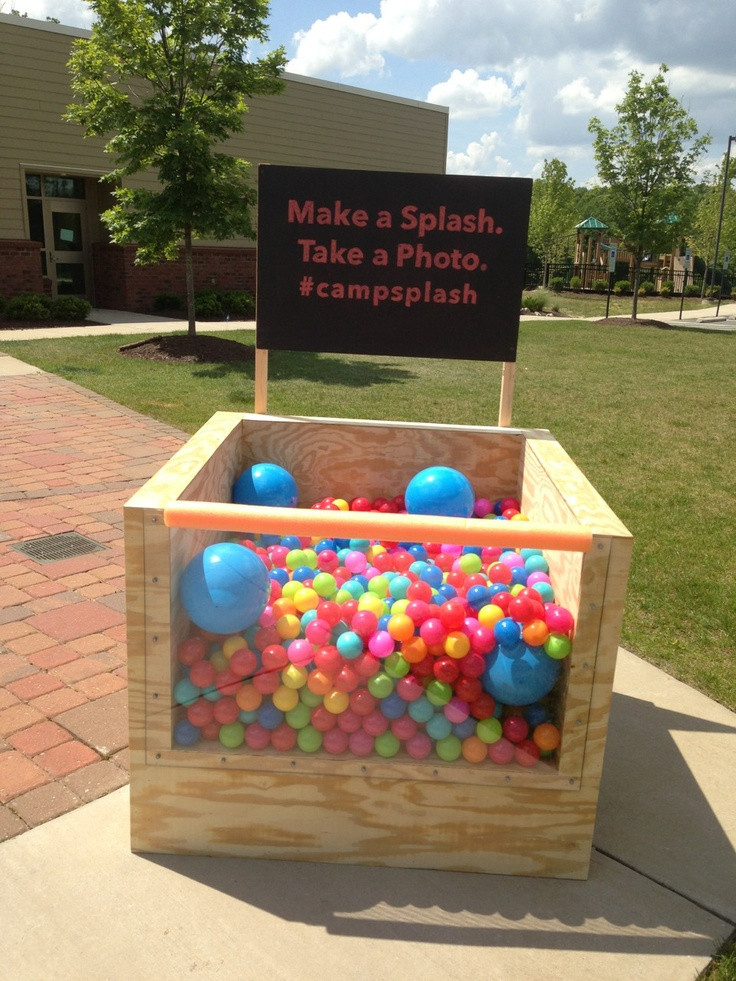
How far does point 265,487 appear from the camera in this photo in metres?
3.81

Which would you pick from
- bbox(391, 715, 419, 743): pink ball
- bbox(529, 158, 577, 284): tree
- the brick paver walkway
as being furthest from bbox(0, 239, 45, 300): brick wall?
bbox(529, 158, 577, 284): tree

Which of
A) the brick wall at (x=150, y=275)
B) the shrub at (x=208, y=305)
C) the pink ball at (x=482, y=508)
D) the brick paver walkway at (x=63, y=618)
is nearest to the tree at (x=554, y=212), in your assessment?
the brick wall at (x=150, y=275)

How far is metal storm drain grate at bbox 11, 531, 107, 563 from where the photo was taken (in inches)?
203

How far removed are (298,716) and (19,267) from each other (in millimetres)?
17272

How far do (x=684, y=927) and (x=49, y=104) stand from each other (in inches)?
770

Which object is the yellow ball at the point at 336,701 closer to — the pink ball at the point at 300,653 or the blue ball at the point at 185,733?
the pink ball at the point at 300,653

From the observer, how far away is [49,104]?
17.8 metres

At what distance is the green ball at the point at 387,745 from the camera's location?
265cm

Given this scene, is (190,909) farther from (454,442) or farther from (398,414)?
(398,414)

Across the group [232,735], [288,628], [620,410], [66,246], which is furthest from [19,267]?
[232,735]

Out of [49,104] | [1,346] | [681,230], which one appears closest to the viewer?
[1,346]

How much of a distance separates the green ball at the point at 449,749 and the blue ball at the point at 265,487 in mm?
1476

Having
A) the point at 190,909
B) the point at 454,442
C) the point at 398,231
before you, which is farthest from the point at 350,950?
the point at 398,231

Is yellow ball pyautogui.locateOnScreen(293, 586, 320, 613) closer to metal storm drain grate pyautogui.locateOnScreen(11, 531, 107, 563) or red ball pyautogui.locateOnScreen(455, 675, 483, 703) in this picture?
red ball pyautogui.locateOnScreen(455, 675, 483, 703)
